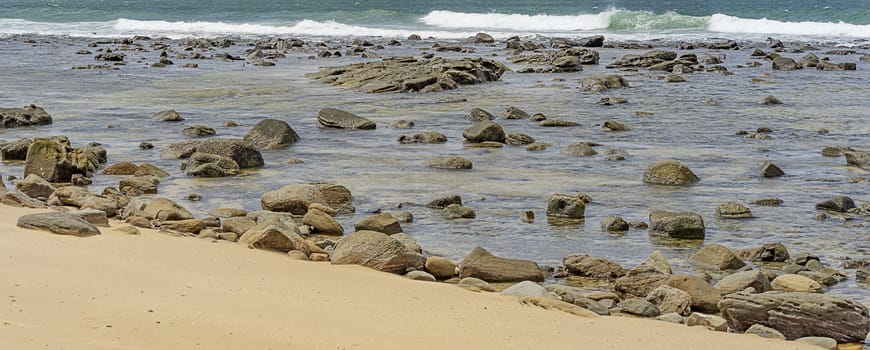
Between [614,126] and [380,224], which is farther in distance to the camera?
[614,126]

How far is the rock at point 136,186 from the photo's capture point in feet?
37.9

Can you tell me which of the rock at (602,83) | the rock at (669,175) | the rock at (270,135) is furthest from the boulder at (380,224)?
the rock at (602,83)

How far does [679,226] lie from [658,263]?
1.43 m

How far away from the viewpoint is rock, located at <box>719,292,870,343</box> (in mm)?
6883

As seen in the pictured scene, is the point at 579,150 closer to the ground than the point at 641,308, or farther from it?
closer to the ground

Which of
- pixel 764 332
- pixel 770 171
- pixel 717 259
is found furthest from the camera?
pixel 770 171

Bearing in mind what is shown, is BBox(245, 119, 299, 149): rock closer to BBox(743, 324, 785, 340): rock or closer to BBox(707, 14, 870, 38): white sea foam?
BBox(743, 324, 785, 340): rock

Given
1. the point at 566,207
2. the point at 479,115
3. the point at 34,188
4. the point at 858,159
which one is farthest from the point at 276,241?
the point at 479,115

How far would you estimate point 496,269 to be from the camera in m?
8.29

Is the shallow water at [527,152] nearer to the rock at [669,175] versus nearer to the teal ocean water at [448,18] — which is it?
the rock at [669,175]

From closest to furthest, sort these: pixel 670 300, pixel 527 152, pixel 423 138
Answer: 1. pixel 670 300
2. pixel 527 152
3. pixel 423 138

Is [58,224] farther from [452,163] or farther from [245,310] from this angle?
[452,163]

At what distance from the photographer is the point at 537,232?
10.1 m

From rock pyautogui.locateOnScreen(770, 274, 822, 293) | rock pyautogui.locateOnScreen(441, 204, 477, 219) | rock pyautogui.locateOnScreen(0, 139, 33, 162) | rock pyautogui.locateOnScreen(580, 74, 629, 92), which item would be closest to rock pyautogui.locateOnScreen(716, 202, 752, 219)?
rock pyautogui.locateOnScreen(441, 204, 477, 219)
